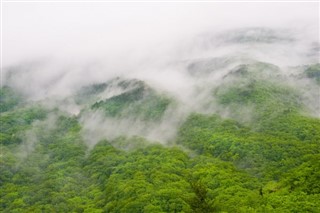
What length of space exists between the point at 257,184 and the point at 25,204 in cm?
10035

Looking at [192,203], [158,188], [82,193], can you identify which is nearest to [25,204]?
[82,193]

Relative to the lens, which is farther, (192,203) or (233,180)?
(233,180)

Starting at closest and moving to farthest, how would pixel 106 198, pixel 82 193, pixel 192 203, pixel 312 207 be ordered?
pixel 312 207 < pixel 192 203 < pixel 106 198 < pixel 82 193

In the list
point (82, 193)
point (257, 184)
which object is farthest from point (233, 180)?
point (82, 193)

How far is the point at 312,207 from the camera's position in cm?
12694

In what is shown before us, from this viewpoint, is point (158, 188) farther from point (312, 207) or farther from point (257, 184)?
point (312, 207)

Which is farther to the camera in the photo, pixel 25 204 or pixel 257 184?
pixel 25 204

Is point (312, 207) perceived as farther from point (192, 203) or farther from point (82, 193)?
point (82, 193)

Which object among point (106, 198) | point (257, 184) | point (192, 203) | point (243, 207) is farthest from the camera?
point (106, 198)

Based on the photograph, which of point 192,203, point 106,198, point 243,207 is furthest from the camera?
point 106,198

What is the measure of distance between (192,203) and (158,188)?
65.2ft

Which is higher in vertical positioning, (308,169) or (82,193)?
(308,169)

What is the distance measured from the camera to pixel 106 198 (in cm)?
17388

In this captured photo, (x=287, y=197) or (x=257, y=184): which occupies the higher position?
(x=287, y=197)
